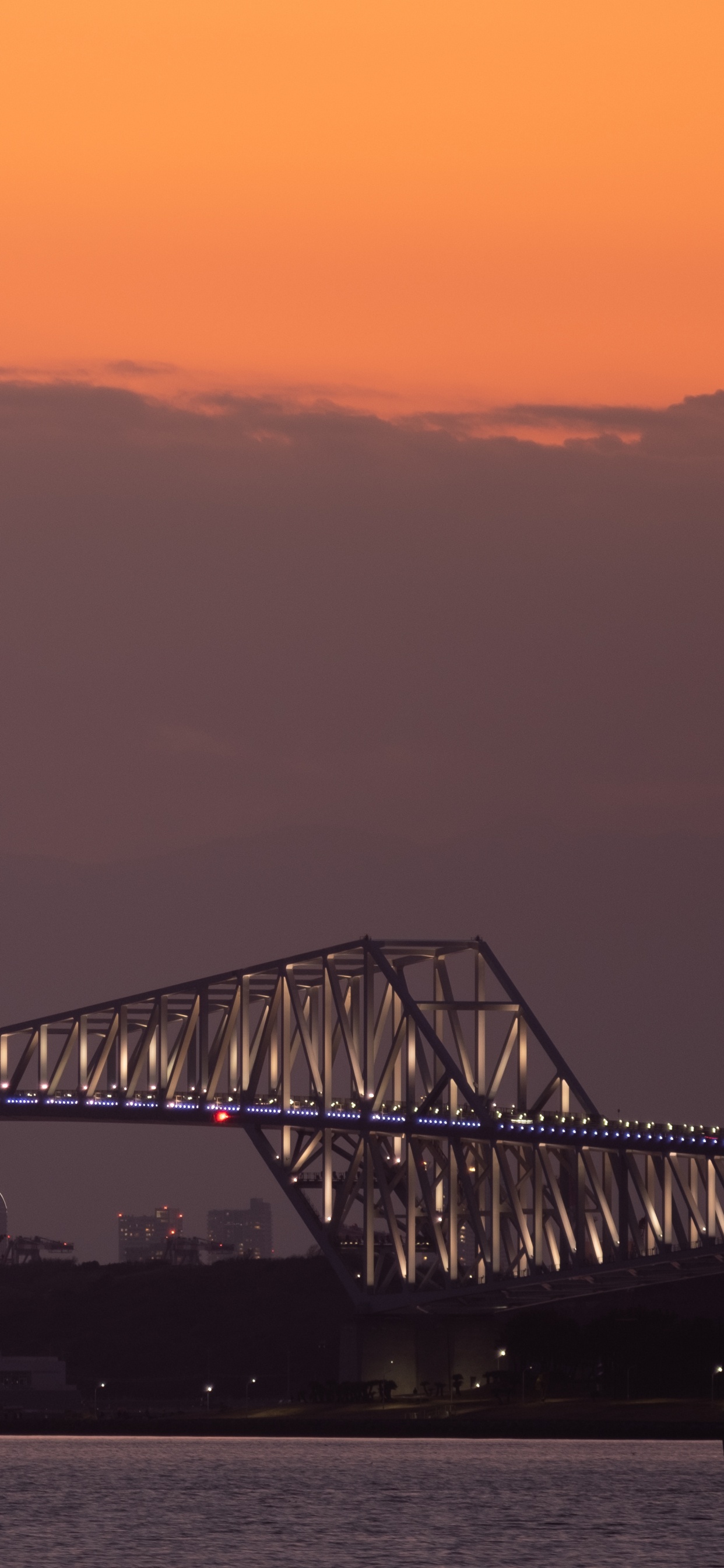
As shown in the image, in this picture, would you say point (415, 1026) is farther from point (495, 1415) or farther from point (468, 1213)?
point (495, 1415)

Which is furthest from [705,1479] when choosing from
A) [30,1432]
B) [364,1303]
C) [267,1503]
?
[30,1432]

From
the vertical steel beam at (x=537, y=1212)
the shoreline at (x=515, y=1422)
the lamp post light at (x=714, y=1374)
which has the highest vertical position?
the vertical steel beam at (x=537, y=1212)

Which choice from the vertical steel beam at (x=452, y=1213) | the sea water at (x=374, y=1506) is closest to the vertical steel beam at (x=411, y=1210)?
the vertical steel beam at (x=452, y=1213)

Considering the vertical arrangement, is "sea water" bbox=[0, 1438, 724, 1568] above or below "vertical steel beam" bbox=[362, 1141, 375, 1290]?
below

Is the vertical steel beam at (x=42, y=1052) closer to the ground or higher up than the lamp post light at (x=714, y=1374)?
higher up

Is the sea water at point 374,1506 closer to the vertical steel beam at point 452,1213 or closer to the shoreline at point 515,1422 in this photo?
the shoreline at point 515,1422

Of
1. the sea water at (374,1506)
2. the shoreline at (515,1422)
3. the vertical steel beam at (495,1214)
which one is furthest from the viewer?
the vertical steel beam at (495,1214)

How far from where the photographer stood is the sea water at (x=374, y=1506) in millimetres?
101562

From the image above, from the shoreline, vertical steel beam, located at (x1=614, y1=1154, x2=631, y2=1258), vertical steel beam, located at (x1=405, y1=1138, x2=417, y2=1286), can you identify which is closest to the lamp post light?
the shoreline

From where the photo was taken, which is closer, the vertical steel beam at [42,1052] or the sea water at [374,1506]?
the sea water at [374,1506]

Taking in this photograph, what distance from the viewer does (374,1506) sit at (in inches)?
4766

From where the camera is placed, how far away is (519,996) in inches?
7072

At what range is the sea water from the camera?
101562mm

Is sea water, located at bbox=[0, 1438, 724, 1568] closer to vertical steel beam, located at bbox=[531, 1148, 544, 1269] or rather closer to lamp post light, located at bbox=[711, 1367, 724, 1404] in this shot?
lamp post light, located at bbox=[711, 1367, 724, 1404]
